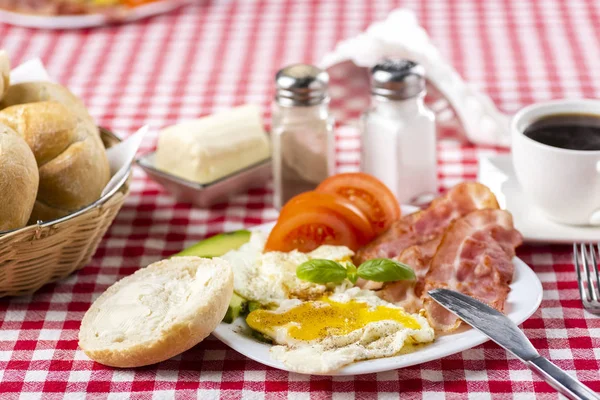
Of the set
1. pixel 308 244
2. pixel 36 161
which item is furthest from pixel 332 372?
pixel 36 161

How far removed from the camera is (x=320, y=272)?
2117mm

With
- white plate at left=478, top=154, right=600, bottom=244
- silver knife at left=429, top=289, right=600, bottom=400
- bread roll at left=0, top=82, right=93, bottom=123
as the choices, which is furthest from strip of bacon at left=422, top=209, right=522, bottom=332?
bread roll at left=0, top=82, right=93, bottom=123

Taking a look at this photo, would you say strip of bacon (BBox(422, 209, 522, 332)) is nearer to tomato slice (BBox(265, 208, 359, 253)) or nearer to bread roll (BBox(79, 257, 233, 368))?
tomato slice (BBox(265, 208, 359, 253))

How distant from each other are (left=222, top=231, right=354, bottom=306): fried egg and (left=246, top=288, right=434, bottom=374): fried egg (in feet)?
0.18

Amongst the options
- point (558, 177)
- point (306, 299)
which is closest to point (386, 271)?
point (306, 299)

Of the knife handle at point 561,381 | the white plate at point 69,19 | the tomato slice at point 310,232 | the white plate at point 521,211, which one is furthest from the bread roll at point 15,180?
the white plate at point 69,19

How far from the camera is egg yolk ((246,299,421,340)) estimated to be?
6.35 feet

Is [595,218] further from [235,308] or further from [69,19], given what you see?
[69,19]

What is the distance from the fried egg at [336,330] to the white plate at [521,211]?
0.63m

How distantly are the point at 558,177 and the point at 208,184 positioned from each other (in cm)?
112

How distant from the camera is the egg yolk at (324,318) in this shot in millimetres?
1935

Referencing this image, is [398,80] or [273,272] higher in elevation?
[398,80]

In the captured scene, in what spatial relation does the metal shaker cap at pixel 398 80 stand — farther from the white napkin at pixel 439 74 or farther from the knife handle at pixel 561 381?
the knife handle at pixel 561 381

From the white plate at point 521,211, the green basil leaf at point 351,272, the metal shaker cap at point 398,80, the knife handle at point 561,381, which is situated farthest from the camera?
the metal shaker cap at point 398,80
